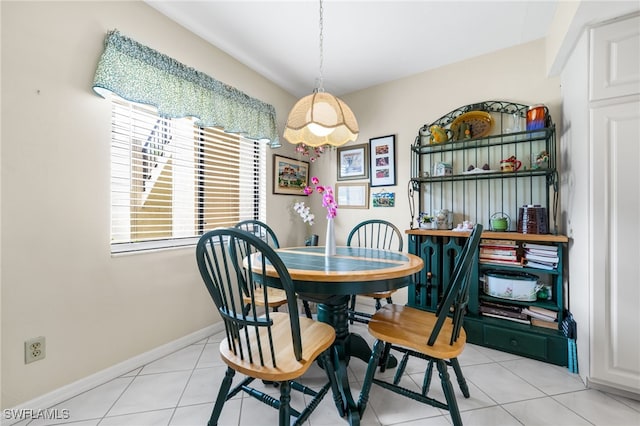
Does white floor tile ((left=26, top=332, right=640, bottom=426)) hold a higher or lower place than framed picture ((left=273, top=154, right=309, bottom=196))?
lower

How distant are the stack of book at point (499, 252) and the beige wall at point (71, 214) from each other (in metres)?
1.16

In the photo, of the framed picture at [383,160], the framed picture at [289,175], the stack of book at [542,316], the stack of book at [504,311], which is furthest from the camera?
the framed picture at [289,175]

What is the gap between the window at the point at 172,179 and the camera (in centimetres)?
186

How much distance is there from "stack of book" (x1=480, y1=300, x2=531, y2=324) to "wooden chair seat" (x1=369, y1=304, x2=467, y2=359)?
0.90 metres

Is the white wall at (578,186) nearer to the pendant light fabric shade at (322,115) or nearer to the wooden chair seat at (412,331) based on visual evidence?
the wooden chair seat at (412,331)

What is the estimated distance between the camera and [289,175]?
3314 mm

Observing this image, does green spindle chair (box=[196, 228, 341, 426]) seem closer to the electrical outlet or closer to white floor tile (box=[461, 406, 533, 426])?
white floor tile (box=[461, 406, 533, 426])

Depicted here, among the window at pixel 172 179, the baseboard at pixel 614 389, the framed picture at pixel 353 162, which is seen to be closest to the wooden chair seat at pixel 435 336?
the baseboard at pixel 614 389

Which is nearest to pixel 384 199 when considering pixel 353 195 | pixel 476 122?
pixel 353 195

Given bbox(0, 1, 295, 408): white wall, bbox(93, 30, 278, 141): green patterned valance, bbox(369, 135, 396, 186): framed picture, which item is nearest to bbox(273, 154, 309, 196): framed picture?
bbox(93, 30, 278, 141): green patterned valance

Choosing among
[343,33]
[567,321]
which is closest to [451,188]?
[567,321]

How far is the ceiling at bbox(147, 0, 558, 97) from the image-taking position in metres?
1.95

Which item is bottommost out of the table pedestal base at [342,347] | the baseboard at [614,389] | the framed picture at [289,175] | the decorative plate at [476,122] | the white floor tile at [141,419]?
the white floor tile at [141,419]

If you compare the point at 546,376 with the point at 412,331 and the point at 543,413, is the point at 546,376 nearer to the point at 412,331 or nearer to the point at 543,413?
the point at 543,413
